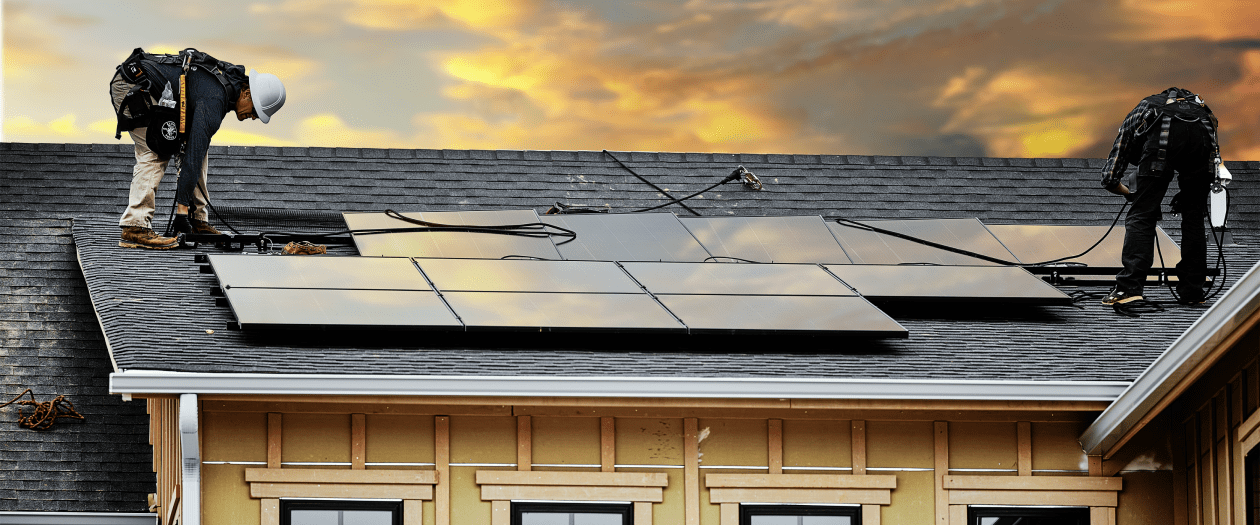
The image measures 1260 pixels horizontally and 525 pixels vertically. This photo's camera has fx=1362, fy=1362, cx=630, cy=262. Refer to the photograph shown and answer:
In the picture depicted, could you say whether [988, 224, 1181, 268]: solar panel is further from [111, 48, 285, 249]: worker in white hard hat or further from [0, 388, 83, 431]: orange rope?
[0, 388, 83, 431]: orange rope

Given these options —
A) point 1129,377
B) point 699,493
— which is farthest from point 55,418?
point 1129,377

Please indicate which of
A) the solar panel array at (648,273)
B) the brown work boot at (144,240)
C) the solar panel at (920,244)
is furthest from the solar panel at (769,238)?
the brown work boot at (144,240)

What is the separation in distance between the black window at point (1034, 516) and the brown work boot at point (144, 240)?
662 centimetres

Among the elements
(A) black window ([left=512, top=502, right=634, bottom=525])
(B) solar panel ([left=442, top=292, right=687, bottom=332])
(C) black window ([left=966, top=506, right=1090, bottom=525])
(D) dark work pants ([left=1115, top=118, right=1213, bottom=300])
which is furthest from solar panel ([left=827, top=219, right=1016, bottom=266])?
(A) black window ([left=512, top=502, right=634, bottom=525])

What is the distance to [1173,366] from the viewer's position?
A: 745cm

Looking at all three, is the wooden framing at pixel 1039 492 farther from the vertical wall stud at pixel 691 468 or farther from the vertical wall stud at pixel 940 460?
the vertical wall stud at pixel 691 468

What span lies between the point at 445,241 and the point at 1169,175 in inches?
225

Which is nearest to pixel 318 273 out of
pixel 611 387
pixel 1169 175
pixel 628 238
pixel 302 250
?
pixel 302 250

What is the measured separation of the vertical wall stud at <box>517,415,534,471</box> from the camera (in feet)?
26.7

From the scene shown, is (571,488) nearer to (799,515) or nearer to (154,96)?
(799,515)

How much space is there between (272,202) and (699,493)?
667cm

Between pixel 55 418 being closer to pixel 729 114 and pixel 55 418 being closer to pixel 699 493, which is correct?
pixel 699 493

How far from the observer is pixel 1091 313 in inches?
404

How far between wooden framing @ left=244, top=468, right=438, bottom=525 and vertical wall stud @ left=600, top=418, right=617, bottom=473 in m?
1.00
